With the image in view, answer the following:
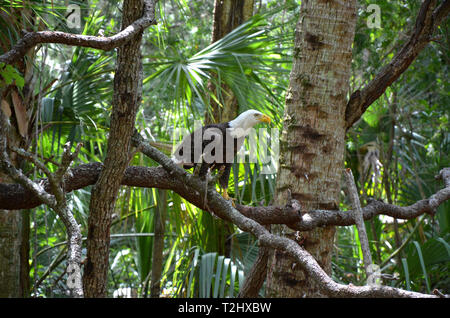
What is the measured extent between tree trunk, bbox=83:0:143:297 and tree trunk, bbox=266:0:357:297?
867 mm

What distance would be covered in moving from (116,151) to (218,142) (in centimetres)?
114

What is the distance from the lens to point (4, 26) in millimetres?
2871

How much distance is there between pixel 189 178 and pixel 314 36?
96 centimetres

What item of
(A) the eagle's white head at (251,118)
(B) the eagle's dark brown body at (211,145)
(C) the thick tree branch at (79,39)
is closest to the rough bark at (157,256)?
(B) the eagle's dark brown body at (211,145)

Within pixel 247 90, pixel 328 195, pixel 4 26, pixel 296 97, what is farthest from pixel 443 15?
pixel 4 26

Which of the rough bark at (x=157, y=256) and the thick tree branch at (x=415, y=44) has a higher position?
the thick tree branch at (x=415, y=44)

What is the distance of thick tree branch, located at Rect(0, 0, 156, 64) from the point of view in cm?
174

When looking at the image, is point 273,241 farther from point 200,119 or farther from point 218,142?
point 200,119

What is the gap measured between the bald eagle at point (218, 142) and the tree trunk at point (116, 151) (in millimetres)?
1043

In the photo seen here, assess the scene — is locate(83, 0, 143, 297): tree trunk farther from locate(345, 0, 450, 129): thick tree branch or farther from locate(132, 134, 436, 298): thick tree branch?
locate(345, 0, 450, 129): thick tree branch

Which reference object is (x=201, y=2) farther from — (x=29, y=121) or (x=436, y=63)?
(x=29, y=121)

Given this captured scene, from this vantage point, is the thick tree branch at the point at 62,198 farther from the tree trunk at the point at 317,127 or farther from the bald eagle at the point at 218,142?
the bald eagle at the point at 218,142

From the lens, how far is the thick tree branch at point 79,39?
1740 mm

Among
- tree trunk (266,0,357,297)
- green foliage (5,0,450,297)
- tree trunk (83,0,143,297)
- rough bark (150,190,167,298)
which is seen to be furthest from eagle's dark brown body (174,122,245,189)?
rough bark (150,190,167,298)
